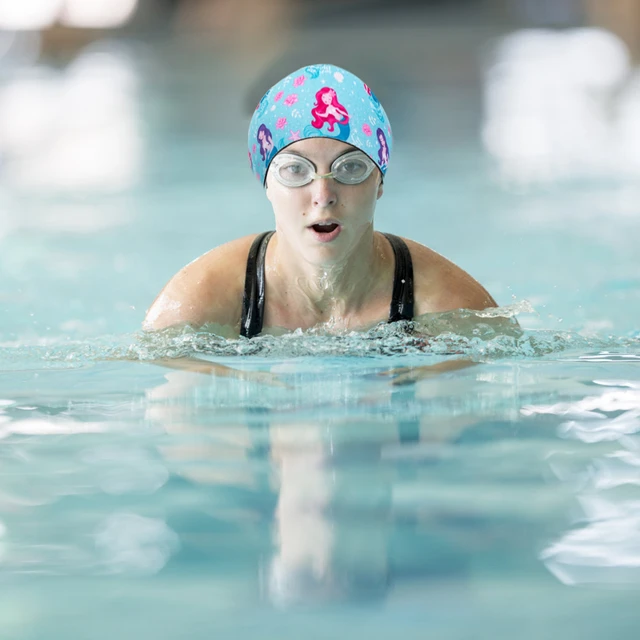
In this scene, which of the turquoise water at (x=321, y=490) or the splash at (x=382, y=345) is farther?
the splash at (x=382, y=345)

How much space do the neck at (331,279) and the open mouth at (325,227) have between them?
0.50ft

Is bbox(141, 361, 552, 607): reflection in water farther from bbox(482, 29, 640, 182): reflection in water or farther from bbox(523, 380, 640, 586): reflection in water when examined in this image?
bbox(482, 29, 640, 182): reflection in water

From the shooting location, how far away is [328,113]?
345 centimetres

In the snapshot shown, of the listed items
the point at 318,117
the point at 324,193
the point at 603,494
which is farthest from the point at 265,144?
the point at 603,494

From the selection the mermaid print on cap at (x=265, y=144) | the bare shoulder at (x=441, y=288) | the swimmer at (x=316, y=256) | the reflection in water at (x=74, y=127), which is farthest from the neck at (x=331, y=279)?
the reflection in water at (x=74, y=127)

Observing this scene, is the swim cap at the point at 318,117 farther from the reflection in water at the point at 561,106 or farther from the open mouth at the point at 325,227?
→ the reflection in water at the point at 561,106

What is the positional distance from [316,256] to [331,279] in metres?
0.19

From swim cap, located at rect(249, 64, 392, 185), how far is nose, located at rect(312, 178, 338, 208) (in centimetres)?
18

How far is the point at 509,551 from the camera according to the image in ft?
5.25

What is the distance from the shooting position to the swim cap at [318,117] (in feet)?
11.3

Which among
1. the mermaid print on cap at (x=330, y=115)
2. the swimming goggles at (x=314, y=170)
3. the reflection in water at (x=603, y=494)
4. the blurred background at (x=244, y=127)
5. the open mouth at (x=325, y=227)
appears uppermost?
the blurred background at (x=244, y=127)

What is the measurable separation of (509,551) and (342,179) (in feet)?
6.39

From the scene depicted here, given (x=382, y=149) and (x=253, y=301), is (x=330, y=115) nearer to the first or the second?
(x=382, y=149)

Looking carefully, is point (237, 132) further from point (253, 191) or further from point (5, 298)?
point (5, 298)
